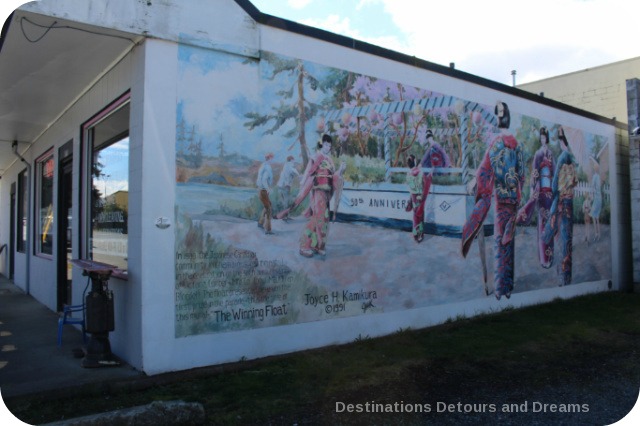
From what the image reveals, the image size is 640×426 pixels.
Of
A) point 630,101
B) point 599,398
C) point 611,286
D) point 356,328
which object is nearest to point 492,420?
point 599,398

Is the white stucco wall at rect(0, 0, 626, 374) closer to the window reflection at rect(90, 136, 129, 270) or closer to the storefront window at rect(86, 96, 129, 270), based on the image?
the storefront window at rect(86, 96, 129, 270)

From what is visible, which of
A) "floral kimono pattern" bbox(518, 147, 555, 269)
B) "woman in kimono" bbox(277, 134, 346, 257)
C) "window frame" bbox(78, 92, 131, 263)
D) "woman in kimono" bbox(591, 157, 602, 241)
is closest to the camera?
"woman in kimono" bbox(277, 134, 346, 257)

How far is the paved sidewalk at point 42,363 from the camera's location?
5121 millimetres

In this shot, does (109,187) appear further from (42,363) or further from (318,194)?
(318,194)

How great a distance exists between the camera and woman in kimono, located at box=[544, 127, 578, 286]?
11.6 meters

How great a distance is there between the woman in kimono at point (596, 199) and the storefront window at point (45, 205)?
12569 millimetres

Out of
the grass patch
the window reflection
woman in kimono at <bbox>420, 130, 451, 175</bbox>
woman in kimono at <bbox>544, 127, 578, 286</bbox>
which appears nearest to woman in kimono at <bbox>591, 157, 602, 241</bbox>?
woman in kimono at <bbox>544, 127, 578, 286</bbox>

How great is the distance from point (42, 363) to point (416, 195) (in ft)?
19.4

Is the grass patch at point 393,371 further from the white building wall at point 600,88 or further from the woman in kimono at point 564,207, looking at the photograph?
the white building wall at point 600,88

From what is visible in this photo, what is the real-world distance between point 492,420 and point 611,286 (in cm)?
1067

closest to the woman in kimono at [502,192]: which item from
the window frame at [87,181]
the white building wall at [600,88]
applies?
the window frame at [87,181]

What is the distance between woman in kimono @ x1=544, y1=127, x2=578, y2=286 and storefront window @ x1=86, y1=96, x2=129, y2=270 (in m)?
9.12

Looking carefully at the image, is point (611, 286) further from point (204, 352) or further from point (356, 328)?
point (204, 352)

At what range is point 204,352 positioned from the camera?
5.99 metres
